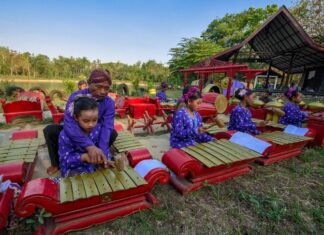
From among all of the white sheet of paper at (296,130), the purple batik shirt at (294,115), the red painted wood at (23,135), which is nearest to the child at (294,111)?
the purple batik shirt at (294,115)

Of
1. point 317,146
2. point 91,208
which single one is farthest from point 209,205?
point 317,146

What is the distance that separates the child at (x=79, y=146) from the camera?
1848 mm

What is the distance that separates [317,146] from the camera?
420 cm

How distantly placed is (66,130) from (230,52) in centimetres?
1172

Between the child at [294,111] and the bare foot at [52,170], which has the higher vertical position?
the child at [294,111]

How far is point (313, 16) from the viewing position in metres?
16.1

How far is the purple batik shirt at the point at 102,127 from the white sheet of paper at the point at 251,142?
2056 millimetres

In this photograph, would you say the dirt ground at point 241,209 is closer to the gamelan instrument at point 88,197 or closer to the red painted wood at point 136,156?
the gamelan instrument at point 88,197

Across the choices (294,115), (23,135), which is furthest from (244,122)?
(23,135)

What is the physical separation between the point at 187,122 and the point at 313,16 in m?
20.3

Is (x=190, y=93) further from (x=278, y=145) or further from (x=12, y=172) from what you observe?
(x=12, y=172)

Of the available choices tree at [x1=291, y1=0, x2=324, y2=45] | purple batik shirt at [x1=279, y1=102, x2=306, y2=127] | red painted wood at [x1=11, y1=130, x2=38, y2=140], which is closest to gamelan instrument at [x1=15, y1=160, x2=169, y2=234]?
red painted wood at [x1=11, y1=130, x2=38, y2=140]

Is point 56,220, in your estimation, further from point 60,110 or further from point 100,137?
point 60,110

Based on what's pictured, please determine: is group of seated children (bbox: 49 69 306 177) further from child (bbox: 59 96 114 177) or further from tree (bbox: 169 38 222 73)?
tree (bbox: 169 38 222 73)
